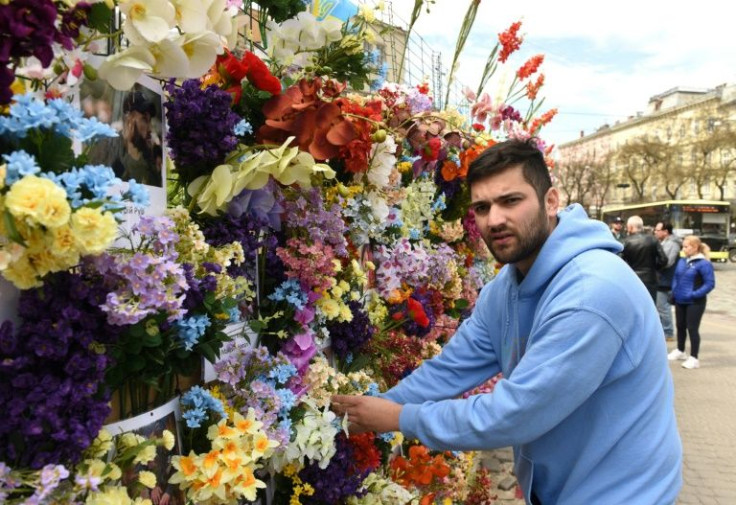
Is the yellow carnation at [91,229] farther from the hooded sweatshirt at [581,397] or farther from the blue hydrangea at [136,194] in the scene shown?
the hooded sweatshirt at [581,397]

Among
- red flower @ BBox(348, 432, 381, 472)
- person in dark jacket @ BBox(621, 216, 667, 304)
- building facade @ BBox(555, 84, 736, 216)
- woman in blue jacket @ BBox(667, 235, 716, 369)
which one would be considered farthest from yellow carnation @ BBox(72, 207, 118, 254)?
building facade @ BBox(555, 84, 736, 216)

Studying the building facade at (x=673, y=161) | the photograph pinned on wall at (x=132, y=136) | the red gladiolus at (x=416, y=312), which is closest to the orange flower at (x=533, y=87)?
the red gladiolus at (x=416, y=312)

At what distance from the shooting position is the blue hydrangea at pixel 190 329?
4.36 ft

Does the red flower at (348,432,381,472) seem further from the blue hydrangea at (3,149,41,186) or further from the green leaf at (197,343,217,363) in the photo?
the blue hydrangea at (3,149,41,186)

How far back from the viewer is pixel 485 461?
534 centimetres

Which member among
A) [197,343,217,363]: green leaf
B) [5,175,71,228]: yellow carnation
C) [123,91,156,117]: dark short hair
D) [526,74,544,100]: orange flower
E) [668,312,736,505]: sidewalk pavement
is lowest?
[668,312,736,505]: sidewalk pavement

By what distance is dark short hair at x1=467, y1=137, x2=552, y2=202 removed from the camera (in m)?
2.04

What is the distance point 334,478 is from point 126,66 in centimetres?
147

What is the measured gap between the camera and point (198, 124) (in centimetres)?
149

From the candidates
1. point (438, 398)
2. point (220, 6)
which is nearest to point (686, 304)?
point (438, 398)

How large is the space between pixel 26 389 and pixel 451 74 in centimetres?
294

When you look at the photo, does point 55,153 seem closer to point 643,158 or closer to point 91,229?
point 91,229

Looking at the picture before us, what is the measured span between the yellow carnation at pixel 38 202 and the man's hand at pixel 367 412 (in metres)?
1.39

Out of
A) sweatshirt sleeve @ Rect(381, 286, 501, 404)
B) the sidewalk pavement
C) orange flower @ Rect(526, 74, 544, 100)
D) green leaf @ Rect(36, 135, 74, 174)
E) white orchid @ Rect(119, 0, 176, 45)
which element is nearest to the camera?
green leaf @ Rect(36, 135, 74, 174)
